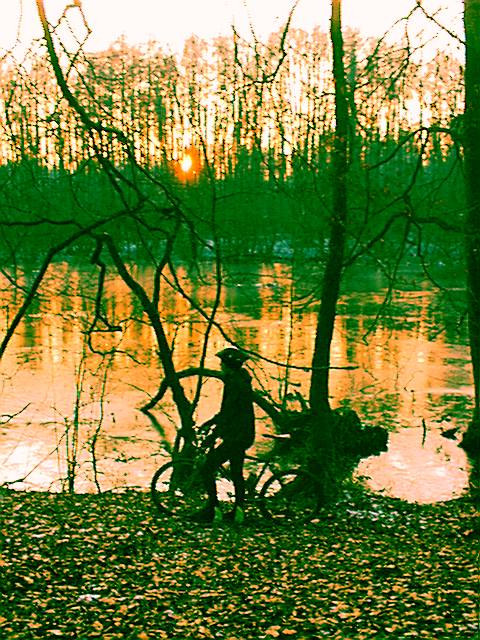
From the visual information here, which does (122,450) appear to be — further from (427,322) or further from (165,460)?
(427,322)

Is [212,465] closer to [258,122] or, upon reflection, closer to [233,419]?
[233,419]

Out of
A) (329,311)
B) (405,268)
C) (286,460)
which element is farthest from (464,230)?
(405,268)

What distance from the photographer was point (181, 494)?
11062 mm

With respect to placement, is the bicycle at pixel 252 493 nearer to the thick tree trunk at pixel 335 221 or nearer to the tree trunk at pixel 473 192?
the thick tree trunk at pixel 335 221

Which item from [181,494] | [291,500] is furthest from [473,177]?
[181,494]

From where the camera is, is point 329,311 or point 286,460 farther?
point 286,460

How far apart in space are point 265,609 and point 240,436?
214 centimetres

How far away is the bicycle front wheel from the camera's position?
932 centimetres

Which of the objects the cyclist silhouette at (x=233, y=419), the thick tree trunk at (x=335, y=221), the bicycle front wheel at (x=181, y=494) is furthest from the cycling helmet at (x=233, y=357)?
the thick tree trunk at (x=335, y=221)

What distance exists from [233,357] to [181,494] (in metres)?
3.44

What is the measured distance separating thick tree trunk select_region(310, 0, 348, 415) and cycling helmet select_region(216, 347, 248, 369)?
3725 millimetres

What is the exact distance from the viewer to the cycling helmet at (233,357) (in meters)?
8.21

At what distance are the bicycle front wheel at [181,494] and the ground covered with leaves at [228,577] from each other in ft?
0.88

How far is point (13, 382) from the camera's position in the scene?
66.5 ft
